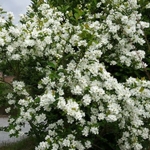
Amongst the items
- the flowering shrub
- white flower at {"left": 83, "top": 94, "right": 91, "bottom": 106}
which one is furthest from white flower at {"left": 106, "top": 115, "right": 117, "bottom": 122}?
white flower at {"left": 83, "top": 94, "right": 91, "bottom": 106}

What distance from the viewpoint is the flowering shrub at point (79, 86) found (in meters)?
3.83

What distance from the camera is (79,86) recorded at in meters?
3.94

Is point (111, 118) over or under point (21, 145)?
under

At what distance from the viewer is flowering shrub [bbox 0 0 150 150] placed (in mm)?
3828

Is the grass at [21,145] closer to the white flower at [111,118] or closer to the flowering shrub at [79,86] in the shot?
the flowering shrub at [79,86]

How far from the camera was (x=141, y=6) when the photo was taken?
5.39 meters

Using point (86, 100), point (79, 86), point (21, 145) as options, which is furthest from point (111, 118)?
point (21, 145)

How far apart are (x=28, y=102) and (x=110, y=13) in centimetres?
187

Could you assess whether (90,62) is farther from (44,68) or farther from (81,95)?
(44,68)

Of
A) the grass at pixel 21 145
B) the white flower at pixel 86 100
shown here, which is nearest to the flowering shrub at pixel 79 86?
the white flower at pixel 86 100

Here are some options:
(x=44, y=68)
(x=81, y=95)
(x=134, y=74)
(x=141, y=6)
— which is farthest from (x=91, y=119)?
(x=141, y=6)

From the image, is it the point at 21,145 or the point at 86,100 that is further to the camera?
the point at 21,145

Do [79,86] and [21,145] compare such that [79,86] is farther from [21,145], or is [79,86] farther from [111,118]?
[21,145]

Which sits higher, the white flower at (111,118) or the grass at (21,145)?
the grass at (21,145)
